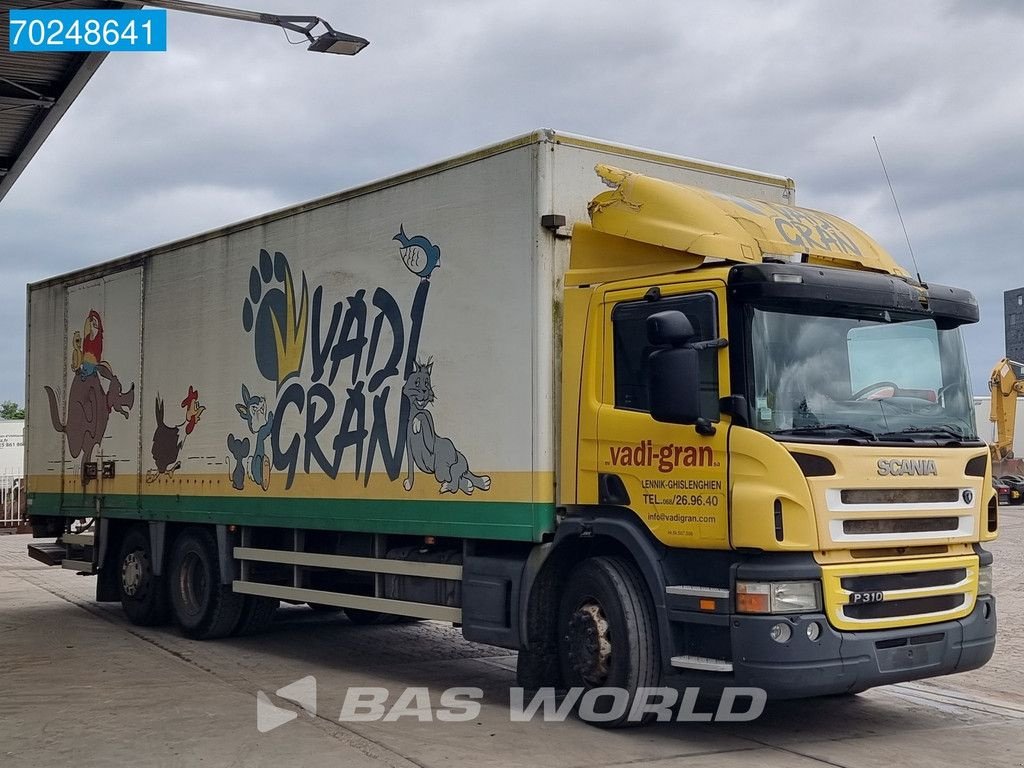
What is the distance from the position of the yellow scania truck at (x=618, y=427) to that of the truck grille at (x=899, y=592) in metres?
0.02

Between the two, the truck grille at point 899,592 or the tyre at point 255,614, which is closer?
the truck grille at point 899,592

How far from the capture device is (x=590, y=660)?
320 inches

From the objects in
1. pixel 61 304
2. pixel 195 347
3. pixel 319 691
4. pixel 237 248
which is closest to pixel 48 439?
pixel 61 304

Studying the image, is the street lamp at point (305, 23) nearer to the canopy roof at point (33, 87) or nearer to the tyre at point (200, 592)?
the canopy roof at point (33, 87)

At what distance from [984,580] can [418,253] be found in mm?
4691

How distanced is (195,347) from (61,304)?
3.54m

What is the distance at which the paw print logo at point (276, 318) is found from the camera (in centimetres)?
1114

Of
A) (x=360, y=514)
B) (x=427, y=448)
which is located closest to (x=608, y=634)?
(x=427, y=448)

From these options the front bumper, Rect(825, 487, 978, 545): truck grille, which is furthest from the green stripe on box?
Rect(825, 487, 978, 545): truck grille

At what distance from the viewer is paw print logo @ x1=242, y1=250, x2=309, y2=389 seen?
11.1 metres

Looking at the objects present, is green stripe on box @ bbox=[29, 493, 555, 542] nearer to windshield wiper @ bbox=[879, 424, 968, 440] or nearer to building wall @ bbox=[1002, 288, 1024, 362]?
windshield wiper @ bbox=[879, 424, 968, 440]

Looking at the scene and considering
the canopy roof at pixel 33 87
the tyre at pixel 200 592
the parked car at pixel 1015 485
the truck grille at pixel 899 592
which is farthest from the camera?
the parked car at pixel 1015 485

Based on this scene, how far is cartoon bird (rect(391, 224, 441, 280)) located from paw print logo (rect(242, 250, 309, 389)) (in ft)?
4.77

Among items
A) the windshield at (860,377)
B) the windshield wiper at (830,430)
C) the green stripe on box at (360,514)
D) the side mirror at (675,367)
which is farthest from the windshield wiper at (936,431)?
the green stripe on box at (360,514)
